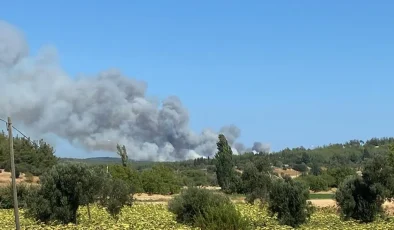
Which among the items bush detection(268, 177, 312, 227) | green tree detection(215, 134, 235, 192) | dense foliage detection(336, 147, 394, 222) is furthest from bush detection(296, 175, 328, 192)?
A: bush detection(268, 177, 312, 227)

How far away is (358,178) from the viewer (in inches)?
1218

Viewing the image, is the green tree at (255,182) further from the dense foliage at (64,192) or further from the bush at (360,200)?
the dense foliage at (64,192)

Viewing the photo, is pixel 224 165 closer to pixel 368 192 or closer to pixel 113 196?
pixel 113 196

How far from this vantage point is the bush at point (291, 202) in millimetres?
28234

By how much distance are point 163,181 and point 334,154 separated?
12342cm

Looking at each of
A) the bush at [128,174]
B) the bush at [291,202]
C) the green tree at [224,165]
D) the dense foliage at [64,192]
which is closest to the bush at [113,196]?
the dense foliage at [64,192]

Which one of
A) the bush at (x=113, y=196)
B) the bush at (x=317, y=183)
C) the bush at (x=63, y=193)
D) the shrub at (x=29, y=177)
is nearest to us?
the bush at (x=63, y=193)

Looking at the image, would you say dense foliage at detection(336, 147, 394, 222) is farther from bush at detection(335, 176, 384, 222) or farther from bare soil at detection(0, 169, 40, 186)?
bare soil at detection(0, 169, 40, 186)

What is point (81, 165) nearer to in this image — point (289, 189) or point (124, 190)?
point (124, 190)

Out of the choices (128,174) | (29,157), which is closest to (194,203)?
(128,174)

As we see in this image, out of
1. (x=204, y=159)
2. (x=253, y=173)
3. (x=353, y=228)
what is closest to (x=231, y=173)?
(x=253, y=173)

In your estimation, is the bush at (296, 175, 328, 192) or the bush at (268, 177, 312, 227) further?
the bush at (296, 175, 328, 192)

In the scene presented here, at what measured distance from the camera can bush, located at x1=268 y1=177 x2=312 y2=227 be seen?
2823 cm

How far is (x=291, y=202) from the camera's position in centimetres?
2852
